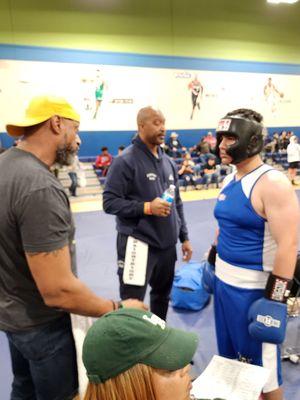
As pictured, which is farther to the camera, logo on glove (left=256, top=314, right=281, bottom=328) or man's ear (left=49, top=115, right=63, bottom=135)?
logo on glove (left=256, top=314, right=281, bottom=328)

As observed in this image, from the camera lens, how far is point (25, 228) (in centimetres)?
130

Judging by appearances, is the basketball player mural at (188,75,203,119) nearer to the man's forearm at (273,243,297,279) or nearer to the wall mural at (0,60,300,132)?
the wall mural at (0,60,300,132)

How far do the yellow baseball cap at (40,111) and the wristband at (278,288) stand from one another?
4.25 feet

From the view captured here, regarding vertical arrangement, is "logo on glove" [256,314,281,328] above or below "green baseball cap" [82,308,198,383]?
below

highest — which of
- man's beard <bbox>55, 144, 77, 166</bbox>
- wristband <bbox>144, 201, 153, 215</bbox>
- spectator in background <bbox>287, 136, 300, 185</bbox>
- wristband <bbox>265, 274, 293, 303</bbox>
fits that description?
man's beard <bbox>55, 144, 77, 166</bbox>

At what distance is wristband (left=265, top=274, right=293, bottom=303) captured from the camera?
5.65 ft

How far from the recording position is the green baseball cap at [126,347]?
853 millimetres

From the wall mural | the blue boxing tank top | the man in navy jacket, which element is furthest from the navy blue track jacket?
the wall mural

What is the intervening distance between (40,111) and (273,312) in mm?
1475

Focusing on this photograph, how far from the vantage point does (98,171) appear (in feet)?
38.6

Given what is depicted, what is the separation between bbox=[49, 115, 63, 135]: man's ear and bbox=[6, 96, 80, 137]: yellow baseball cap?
15 mm

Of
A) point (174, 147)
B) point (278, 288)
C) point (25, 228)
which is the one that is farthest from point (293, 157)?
point (25, 228)

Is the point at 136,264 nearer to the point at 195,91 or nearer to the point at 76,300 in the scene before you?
the point at 76,300

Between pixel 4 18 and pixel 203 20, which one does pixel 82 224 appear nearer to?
pixel 4 18
